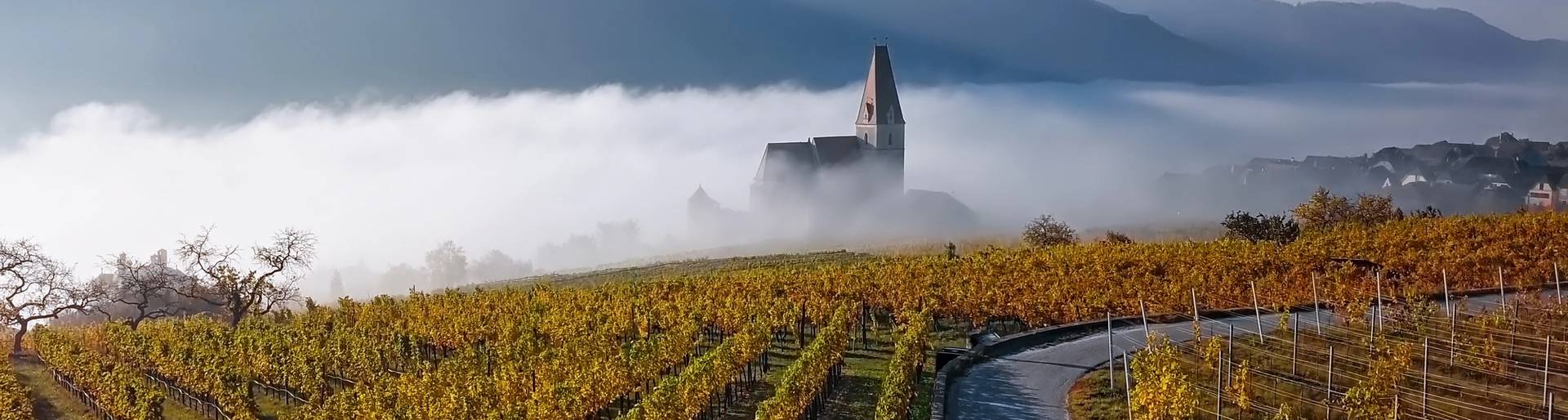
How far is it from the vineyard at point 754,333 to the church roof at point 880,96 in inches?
2307

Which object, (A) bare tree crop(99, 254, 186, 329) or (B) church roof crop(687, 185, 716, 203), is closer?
(A) bare tree crop(99, 254, 186, 329)

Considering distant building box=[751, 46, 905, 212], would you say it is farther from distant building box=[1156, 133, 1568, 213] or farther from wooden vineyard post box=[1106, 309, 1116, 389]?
wooden vineyard post box=[1106, 309, 1116, 389]

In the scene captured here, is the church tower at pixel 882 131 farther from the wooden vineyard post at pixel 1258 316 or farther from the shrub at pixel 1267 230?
the wooden vineyard post at pixel 1258 316

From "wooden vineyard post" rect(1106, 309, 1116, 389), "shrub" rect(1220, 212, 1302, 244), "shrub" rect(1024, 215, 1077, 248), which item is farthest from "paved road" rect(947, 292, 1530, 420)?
"shrub" rect(1024, 215, 1077, 248)

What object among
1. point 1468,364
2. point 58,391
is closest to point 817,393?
point 1468,364

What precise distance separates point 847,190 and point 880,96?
30.7 ft

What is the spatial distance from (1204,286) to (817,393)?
16314 mm

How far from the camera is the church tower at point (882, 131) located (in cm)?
10919

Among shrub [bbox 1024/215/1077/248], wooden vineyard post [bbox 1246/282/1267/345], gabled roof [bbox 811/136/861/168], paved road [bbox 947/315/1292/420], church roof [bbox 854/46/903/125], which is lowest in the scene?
paved road [bbox 947/315/1292/420]

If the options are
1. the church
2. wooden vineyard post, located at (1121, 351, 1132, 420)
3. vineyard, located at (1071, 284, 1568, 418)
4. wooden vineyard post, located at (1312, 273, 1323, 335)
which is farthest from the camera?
the church

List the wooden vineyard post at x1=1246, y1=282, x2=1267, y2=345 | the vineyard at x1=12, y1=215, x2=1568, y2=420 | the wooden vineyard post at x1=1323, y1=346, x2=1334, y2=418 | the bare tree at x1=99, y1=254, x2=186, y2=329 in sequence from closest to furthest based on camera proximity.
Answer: the wooden vineyard post at x1=1323, y1=346, x2=1334, y2=418, the vineyard at x1=12, y1=215, x2=1568, y2=420, the wooden vineyard post at x1=1246, y1=282, x2=1267, y2=345, the bare tree at x1=99, y1=254, x2=186, y2=329

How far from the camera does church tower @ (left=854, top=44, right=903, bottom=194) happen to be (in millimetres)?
109188

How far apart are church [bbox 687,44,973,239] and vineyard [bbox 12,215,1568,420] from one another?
186ft

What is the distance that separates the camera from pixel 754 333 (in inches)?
1240
